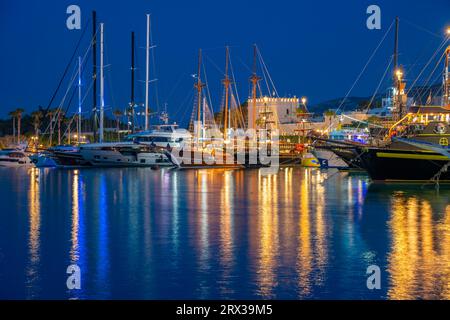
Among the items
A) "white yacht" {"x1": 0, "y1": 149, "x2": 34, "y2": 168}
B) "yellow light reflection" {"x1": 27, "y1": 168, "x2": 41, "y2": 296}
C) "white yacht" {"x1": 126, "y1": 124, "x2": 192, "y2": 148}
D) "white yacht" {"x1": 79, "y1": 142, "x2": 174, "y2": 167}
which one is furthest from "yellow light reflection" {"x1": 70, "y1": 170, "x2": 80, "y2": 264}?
"white yacht" {"x1": 0, "y1": 149, "x2": 34, "y2": 168}

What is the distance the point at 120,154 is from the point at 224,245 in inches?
1938

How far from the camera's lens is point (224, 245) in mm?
18719

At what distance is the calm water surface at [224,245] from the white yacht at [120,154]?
32230 millimetres

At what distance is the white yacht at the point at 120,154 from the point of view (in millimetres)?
66688

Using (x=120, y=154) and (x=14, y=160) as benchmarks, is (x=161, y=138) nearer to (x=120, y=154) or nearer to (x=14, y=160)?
(x=120, y=154)

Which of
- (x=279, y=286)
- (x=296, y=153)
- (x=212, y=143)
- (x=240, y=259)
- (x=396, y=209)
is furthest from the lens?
(x=296, y=153)

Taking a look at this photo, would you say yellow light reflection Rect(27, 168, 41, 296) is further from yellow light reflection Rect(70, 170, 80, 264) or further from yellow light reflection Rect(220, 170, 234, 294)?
yellow light reflection Rect(220, 170, 234, 294)

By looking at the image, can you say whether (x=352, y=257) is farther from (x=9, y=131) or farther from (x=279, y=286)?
(x=9, y=131)

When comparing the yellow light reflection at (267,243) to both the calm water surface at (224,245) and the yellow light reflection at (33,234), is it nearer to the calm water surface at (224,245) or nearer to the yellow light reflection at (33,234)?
the calm water surface at (224,245)

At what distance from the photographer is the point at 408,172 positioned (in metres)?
40.9

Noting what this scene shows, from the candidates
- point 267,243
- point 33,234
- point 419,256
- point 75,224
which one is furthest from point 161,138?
point 419,256

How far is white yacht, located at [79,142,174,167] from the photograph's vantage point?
66688mm
